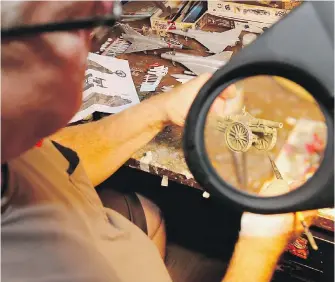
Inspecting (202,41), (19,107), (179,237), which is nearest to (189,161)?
(19,107)

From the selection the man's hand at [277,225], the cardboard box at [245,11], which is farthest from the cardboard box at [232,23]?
the man's hand at [277,225]

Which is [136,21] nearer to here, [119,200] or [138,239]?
[119,200]

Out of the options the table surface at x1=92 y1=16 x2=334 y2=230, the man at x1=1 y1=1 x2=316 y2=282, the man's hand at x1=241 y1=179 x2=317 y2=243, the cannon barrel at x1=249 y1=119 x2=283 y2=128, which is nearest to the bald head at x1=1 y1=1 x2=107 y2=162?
the man at x1=1 y1=1 x2=316 y2=282

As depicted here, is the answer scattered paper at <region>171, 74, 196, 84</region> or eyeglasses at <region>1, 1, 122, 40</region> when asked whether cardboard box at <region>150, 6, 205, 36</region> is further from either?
eyeglasses at <region>1, 1, 122, 40</region>

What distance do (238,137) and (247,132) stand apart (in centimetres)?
6

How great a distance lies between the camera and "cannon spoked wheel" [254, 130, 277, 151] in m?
0.89

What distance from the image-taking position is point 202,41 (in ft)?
4.75

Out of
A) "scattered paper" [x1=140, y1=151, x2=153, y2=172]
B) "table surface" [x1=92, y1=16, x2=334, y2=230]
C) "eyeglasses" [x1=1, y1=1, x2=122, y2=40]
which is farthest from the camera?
"scattered paper" [x1=140, y1=151, x2=153, y2=172]

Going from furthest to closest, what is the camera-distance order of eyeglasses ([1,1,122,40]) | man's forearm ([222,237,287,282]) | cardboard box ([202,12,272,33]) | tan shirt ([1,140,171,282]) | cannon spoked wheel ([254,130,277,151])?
cardboard box ([202,12,272,33]), man's forearm ([222,237,287,282]), cannon spoked wheel ([254,130,277,151]), tan shirt ([1,140,171,282]), eyeglasses ([1,1,122,40])

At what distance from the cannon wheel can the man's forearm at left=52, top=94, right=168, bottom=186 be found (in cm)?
38

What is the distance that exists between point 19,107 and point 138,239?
54 centimetres

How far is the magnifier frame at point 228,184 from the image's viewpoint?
522 mm

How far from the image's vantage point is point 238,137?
810 mm

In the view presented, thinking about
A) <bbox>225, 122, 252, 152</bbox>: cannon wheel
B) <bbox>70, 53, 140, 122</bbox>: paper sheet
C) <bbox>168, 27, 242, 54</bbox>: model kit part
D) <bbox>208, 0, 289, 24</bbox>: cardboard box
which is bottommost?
<bbox>70, 53, 140, 122</bbox>: paper sheet
